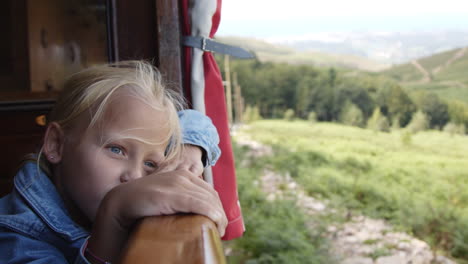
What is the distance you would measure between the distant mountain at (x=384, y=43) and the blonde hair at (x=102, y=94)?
8.30 meters

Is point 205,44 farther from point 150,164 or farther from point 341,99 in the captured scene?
point 341,99

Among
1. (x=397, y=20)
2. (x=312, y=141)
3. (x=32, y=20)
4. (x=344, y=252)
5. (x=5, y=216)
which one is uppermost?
(x=397, y=20)

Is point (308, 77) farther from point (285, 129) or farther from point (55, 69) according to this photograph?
point (55, 69)

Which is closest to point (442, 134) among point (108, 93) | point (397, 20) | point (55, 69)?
point (397, 20)

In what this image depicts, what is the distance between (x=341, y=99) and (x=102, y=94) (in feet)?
24.4

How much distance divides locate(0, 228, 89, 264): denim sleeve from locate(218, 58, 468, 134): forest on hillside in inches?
274

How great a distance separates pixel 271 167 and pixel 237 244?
94.5 inches

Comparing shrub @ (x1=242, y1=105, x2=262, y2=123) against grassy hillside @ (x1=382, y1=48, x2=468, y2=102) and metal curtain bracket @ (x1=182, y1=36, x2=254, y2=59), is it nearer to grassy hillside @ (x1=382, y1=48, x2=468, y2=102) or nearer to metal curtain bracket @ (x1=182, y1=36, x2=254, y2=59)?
grassy hillside @ (x1=382, y1=48, x2=468, y2=102)

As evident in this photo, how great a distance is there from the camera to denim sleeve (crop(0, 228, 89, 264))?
1.90 ft

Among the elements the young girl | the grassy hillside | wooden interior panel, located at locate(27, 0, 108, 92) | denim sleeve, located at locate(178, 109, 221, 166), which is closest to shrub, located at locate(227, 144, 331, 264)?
wooden interior panel, located at locate(27, 0, 108, 92)

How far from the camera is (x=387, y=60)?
9109 mm

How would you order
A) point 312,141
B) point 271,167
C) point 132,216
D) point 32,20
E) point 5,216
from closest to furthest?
1. point 132,216
2. point 5,216
3. point 32,20
4. point 271,167
5. point 312,141

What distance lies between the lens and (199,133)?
1.10m

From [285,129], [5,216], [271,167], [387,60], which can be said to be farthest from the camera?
[387,60]
